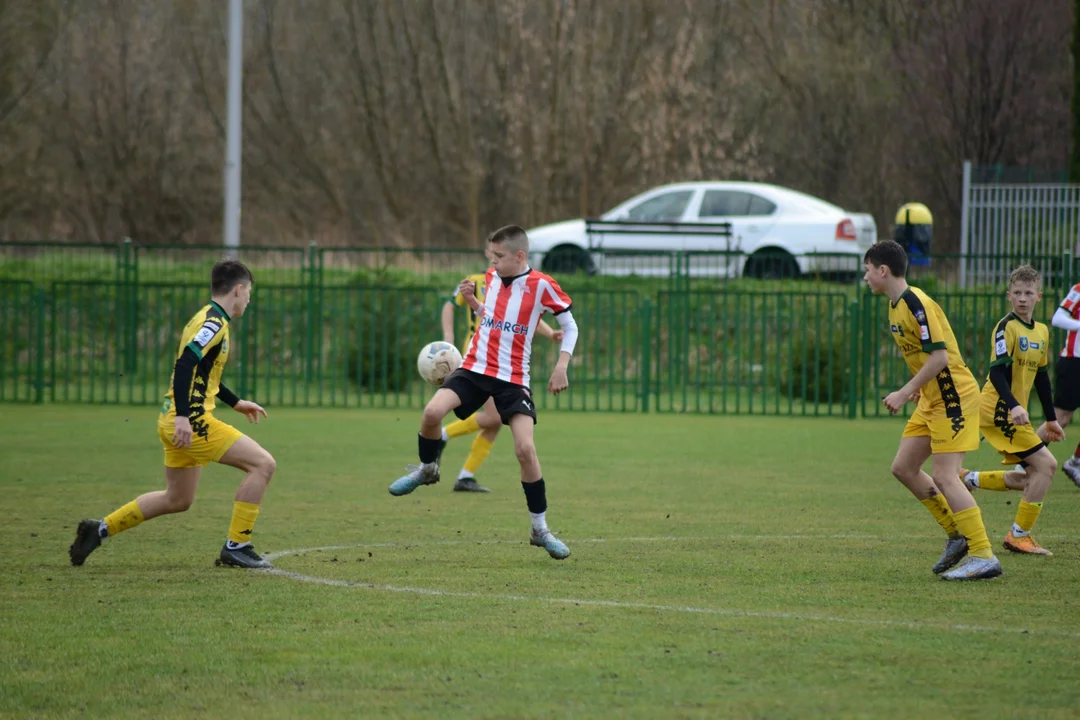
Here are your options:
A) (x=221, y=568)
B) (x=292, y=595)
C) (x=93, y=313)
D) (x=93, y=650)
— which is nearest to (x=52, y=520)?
(x=221, y=568)

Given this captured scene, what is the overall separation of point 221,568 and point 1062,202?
20.9 meters

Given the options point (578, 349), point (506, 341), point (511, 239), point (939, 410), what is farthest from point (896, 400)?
point (578, 349)

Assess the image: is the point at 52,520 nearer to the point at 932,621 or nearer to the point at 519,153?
the point at 932,621

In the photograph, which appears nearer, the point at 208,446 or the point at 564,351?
the point at 208,446

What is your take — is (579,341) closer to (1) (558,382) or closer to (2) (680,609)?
(1) (558,382)

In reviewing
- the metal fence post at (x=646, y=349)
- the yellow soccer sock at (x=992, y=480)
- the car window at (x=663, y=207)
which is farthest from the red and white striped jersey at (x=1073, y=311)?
the car window at (x=663, y=207)

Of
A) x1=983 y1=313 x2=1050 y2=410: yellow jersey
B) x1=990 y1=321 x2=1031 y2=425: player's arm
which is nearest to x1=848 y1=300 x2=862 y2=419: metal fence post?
x1=983 y1=313 x2=1050 y2=410: yellow jersey

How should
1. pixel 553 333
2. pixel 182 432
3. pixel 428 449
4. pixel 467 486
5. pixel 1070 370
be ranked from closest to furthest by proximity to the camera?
pixel 182 432 < pixel 428 449 < pixel 553 333 < pixel 467 486 < pixel 1070 370

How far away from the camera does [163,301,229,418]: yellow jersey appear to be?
7.52 meters

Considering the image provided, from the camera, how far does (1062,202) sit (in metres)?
25.3

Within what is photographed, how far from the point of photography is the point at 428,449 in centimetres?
892

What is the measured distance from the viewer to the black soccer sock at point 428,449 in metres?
8.89

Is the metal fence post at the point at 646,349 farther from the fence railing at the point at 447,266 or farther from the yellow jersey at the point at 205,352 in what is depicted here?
the yellow jersey at the point at 205,352

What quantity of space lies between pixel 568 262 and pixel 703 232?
7.43 feet
